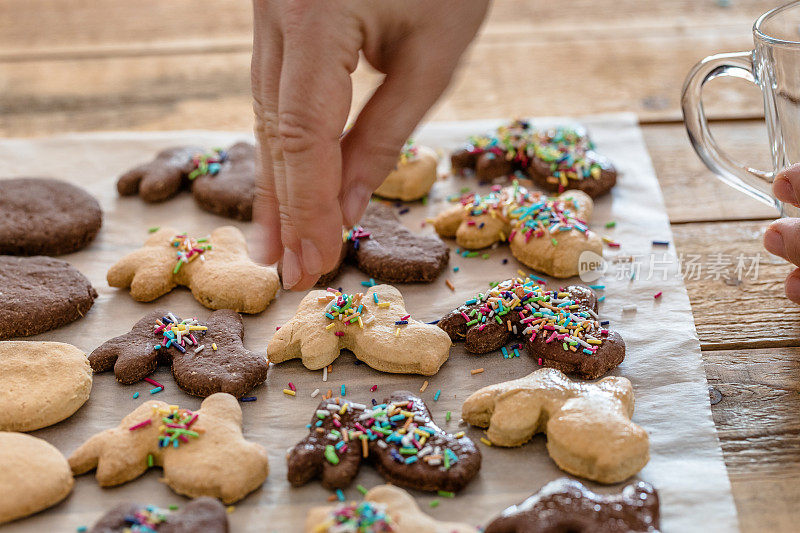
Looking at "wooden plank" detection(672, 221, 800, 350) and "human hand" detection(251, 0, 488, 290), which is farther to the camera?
"wooden plank" detection(672, 221, 800, 350)

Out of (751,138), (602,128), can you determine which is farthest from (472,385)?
(751,138)

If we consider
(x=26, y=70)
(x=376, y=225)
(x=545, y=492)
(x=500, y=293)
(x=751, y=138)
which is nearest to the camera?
(x=545, y=492)

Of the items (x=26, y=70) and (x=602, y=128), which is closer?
(x=602, y=128)

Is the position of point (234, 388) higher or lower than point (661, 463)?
higher

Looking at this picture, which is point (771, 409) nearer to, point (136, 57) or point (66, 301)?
point (66, 301)

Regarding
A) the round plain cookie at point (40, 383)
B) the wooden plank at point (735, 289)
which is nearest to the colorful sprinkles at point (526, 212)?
the wooden plank at point (735, 289)

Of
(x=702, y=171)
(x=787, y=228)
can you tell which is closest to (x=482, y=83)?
(x=702, y=171)

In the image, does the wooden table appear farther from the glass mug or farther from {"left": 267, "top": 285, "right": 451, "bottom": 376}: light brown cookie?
{"left": 267, "top": 285, "right": 451, "bottom": 376}: light brown cookie

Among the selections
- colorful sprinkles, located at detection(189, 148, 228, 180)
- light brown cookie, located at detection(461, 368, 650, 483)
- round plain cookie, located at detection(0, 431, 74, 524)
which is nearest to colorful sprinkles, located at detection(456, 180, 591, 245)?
light brown cookie, located at detection(461, 368, 650, 483)
